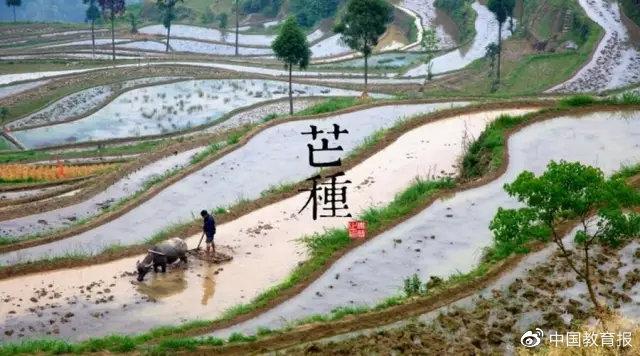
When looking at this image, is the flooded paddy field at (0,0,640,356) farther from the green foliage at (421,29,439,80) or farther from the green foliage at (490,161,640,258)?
the green foliage at (421,29,439,80)

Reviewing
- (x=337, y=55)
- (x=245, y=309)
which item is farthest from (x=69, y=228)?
(x=337, y=55)

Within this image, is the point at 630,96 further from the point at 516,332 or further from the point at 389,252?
the point at 516,332

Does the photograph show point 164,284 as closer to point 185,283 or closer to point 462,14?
point 185,283

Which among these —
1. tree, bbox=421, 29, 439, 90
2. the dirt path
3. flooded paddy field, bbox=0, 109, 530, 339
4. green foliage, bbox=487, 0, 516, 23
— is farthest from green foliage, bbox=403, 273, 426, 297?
green foliage, bbox=487, 0, 516, 23

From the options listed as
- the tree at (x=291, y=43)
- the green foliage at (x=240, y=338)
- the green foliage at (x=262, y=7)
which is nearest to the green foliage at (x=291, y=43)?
the tree at (x=291, y=43)

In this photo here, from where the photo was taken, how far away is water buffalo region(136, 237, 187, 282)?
57.7 feet

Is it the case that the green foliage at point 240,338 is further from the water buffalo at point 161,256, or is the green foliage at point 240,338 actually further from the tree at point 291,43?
the tree at point 291,43

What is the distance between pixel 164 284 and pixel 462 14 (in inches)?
2262

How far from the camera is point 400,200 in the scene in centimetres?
2070

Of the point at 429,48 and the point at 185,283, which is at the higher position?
the point at 429,48

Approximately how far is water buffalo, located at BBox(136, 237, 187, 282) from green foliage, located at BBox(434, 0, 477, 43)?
49846mm

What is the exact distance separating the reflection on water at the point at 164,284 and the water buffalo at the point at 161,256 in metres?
0.16

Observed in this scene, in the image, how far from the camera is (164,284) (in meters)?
17.5

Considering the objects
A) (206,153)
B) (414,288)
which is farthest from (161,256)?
(206,153)
